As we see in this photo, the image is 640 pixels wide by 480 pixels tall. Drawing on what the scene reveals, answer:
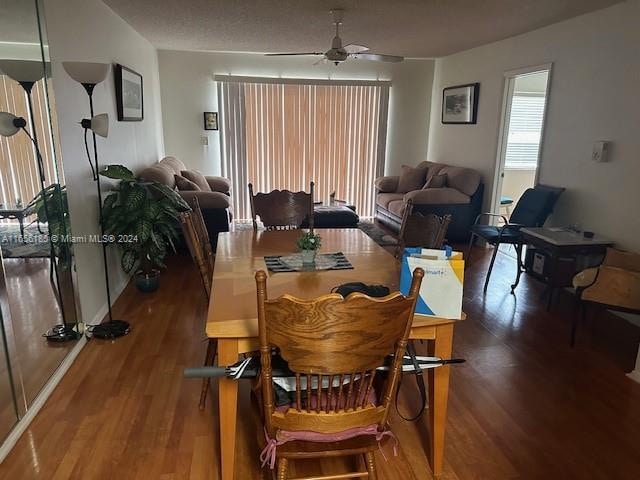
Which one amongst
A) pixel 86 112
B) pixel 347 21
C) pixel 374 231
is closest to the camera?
pixel 86 112

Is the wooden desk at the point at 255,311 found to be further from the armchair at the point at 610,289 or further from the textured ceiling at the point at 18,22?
the armchair at the point at 610,289

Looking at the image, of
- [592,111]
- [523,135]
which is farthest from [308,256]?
[523,135]

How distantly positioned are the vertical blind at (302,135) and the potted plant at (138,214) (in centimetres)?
330

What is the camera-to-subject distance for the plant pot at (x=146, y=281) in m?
3.75

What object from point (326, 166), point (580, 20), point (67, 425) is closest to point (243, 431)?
point (67, 425)

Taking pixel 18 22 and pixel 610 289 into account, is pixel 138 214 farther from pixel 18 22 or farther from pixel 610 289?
pixel 610 289

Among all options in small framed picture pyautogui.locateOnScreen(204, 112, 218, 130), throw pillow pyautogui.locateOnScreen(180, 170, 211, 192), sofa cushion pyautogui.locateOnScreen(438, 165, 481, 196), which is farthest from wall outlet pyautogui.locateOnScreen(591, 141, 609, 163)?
small framed picture pyautogui.locateOnScreen(204, 112, 218, 130)

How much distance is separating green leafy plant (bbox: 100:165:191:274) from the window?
477 centimetres

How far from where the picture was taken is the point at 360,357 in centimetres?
125

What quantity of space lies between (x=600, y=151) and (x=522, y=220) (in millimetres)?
914

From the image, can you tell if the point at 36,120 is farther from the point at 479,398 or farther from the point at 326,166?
the point at 326,166

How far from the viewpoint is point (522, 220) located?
4.29m

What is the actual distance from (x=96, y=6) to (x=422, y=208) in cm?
376

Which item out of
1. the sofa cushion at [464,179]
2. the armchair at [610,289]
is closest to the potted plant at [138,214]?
the armchair at [610,289]
